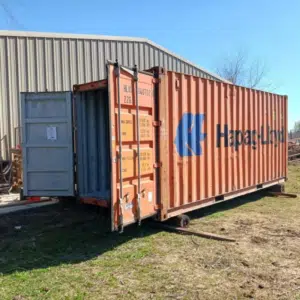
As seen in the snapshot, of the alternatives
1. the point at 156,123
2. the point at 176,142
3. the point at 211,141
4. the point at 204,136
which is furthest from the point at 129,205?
the point at 211,141

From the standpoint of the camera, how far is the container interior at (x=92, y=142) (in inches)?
278

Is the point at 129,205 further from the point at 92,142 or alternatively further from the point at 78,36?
the point at 78,36

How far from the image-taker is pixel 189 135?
277 inches

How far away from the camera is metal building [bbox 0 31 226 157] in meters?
12.5

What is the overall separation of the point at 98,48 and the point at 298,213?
9.94m

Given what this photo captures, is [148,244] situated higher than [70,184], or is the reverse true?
[70,184]

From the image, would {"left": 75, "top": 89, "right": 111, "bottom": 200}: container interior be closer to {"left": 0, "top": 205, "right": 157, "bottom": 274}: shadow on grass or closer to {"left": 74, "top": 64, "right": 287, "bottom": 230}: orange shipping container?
{"left": 74, "top": 64, "right": 287, "bottom": 230}: orange shipping container

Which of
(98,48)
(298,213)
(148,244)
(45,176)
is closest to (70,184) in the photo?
→ (45,176)

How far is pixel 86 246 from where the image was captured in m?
6.02

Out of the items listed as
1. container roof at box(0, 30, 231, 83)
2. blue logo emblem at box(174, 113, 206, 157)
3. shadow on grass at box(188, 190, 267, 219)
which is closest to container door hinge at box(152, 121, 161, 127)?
blue logo emblem at box(174, 113, 206, 157)

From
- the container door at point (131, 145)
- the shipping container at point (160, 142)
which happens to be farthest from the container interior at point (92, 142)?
the container door at point (131, 145)

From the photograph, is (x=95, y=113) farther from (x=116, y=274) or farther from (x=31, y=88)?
(x=31, y=88)

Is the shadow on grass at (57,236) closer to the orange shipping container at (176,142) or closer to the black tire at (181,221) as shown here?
the black tire at (181,221)

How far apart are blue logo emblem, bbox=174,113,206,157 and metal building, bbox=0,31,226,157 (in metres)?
7.40
